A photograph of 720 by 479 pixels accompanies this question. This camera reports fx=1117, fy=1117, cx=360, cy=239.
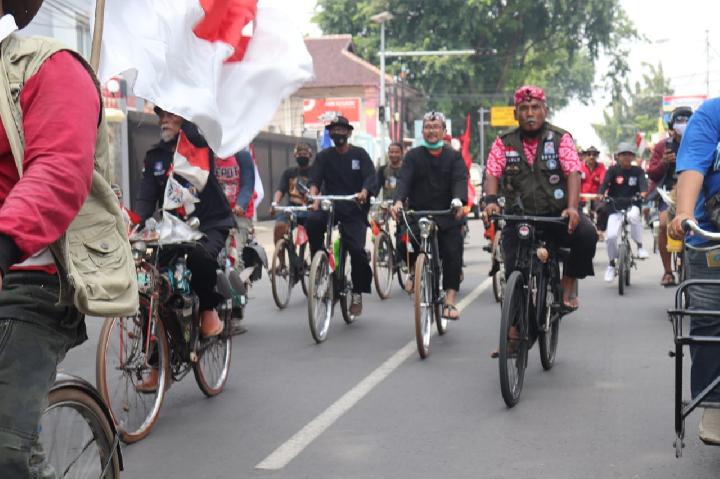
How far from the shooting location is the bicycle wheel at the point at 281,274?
11.6m

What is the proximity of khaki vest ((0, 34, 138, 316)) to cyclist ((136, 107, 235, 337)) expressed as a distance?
11.5 ft

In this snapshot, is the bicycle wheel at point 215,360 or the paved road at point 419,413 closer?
the paved road at point 419,413

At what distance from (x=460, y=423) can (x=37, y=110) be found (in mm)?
3911

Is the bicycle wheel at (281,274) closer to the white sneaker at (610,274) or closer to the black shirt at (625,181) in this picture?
the white sneaker at (610,274)

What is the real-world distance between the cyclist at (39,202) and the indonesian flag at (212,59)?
8.29ft

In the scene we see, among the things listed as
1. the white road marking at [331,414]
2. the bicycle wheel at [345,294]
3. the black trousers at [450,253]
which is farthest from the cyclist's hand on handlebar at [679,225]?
the bicycle wheel at [345,294]

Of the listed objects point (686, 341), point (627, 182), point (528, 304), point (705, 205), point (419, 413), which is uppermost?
point (705, 205)

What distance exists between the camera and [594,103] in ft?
229

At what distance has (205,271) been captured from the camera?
6.35m

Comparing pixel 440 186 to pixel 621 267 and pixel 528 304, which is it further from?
pixel 621 267

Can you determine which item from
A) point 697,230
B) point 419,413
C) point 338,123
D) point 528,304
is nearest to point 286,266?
point 338,123

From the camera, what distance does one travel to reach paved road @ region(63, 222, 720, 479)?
5.18 m

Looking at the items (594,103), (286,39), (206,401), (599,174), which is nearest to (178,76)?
(286,39)

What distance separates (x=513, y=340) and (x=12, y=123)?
4.42 metres
